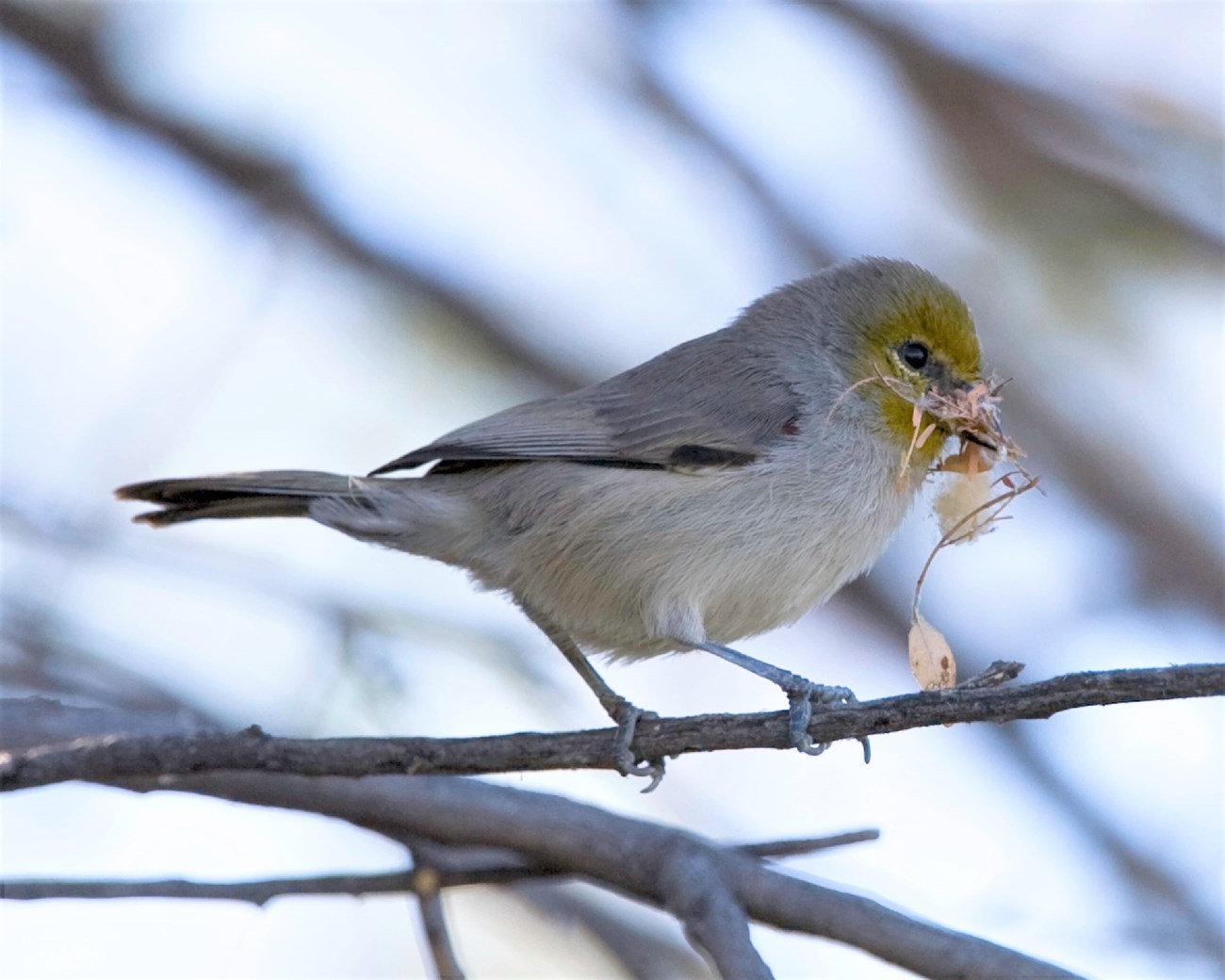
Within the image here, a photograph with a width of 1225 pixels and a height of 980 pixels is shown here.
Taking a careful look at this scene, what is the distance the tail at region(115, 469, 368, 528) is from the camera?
4.06 meters

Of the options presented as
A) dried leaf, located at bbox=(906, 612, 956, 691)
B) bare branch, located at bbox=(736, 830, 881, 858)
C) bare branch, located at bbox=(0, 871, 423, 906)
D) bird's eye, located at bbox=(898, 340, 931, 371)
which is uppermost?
bird's eye, located at bbox=(898, 340, 931, 371)

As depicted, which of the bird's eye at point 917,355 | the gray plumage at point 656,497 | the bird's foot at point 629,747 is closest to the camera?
the bird's foot at point 629,747

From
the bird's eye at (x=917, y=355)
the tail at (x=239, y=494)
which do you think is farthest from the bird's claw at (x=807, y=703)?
the tail at (x=239, y=494)

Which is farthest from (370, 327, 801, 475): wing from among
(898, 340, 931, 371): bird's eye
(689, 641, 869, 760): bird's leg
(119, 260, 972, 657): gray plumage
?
(689, 641, 869, 760): bird's leg

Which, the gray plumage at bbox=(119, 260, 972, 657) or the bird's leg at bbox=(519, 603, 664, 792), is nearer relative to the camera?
the bird's leg at bbox=(519, 603, 664, 792)

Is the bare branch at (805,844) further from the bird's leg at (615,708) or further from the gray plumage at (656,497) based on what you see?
the gray plumage at (656,497)

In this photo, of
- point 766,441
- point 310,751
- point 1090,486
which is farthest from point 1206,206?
point 310,751

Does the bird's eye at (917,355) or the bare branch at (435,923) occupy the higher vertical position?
the bird's eye at (917,355)

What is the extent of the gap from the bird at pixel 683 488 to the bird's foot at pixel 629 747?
0.08ft

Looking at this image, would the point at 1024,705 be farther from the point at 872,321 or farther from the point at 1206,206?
the point at 1206,206

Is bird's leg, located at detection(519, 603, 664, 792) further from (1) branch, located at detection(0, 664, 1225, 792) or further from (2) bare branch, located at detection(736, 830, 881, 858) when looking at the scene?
(2) bare branch, located at detection(736, 830, 881, 858)

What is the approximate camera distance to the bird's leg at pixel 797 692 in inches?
113

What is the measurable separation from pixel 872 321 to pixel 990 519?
106 centimetres

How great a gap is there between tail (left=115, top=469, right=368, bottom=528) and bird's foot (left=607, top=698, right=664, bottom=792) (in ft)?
3.43
